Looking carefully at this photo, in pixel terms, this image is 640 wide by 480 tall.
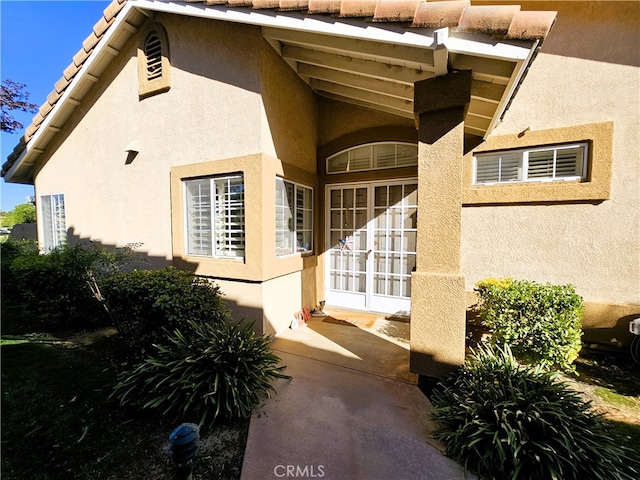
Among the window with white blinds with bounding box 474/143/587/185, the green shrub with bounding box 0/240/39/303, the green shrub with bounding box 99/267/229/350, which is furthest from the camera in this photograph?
the green shrub with bounding box 0/240/39/303

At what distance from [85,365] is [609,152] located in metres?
11.4

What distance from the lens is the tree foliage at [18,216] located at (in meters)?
20.4

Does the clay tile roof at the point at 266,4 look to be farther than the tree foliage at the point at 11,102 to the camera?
No

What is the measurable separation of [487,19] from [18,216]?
3076cm

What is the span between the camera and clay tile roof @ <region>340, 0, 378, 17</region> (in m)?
3.80

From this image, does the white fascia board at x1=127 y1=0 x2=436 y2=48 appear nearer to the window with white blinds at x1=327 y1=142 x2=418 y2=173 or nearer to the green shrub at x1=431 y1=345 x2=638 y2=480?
the window with white blinds at x1=327 y1=142 x2=418 y2=173


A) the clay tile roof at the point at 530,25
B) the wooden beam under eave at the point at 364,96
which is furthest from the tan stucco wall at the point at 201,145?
the clay tile roof at the point at 530,25

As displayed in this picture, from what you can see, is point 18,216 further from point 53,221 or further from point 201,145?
point 201,145

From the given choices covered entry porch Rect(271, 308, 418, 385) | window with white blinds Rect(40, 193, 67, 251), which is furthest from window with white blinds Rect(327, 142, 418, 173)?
window with white blinds Rect(40, 193, 67, 251)

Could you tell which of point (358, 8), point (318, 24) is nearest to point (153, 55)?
point (318, 24)

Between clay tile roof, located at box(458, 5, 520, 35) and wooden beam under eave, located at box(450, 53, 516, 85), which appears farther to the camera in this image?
wooden beam under eave, located at box(450, 53, 516, 85)

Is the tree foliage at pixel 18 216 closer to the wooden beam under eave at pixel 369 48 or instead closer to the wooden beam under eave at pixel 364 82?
the wooden beam under eave at pixel 364 82

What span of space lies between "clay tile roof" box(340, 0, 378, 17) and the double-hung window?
11.7 feet

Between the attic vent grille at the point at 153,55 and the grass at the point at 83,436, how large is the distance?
755cm
